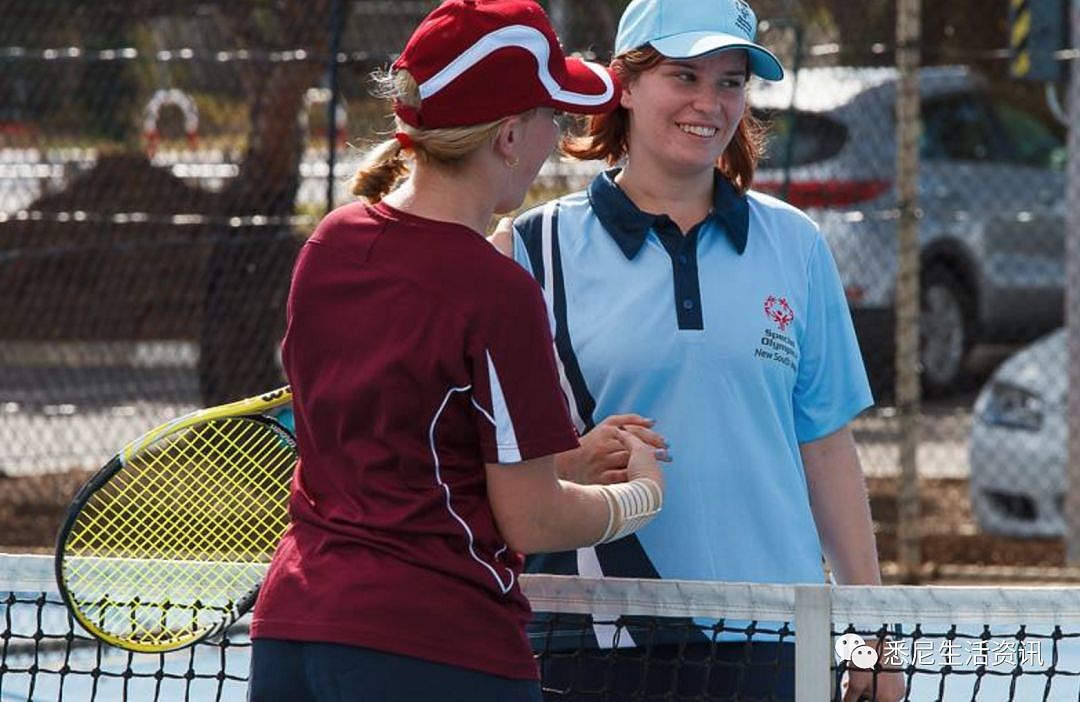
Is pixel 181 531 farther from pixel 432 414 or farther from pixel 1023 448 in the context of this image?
pixel 1023 448

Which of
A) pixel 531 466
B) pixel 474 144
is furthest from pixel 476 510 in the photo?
pixel 474 144

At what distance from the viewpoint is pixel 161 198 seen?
9.40 meters

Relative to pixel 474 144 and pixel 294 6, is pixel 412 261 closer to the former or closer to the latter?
pixel 474 144

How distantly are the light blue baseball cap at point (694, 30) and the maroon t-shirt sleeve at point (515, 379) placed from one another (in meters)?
0.78

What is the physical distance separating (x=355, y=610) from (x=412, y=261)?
0.45m

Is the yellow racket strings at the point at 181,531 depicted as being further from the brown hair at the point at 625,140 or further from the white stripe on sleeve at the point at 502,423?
the white stripe on sleeve at the point at 502,423

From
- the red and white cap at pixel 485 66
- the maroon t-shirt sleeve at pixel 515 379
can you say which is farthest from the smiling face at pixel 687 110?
the maroon t-shirt sleeve at pixel 515 379

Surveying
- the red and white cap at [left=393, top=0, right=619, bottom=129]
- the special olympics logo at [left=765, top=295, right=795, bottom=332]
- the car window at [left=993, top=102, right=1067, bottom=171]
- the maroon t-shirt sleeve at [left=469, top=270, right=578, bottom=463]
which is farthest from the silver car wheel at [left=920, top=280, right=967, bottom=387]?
the maroon t-shirt sleeve at [left=469, top=270, right=578, bottom=463]

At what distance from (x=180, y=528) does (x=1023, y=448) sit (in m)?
5.17

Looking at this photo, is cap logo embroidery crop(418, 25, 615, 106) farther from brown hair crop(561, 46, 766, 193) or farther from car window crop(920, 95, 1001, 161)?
car window crop(920, 95, 1001, 161)

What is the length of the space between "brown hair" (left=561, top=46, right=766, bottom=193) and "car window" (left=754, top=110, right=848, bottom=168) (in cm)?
513

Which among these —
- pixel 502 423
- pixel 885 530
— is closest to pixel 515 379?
pixel 502 423

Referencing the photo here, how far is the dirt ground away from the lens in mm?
8164

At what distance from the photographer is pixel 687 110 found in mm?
3234
